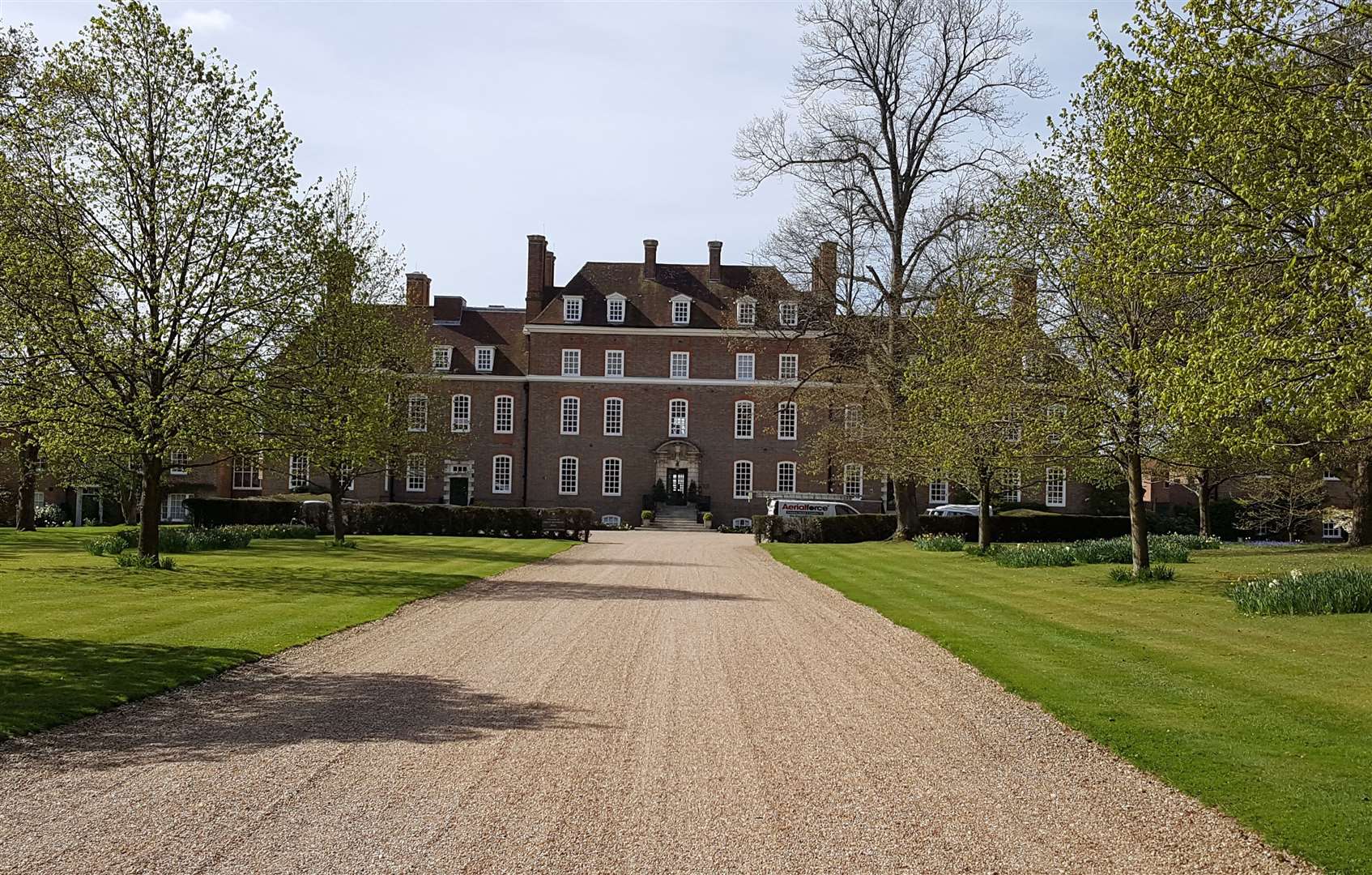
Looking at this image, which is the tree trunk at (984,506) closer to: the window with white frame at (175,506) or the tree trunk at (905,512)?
the tree trunk at (905,512)

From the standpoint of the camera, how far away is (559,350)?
55625 millimetres

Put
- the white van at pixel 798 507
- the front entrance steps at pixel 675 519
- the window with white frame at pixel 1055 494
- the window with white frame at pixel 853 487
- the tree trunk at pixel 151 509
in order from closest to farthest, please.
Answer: the tree trunk at pixel 151 509
the white van at pixel 798 507
the front entrance steps at pixel 675 519
the window with white frame at pixel 1055 494
the window with white frame at pixel 853 487

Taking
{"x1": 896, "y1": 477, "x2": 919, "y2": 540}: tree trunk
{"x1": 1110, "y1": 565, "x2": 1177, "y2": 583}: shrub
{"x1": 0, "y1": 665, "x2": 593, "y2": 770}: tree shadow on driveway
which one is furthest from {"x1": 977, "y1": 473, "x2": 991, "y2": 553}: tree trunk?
{"x1": 0, "y1": 665, "x2": 593, "y2": 770}: tree shadow on driveway

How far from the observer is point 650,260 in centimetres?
5722

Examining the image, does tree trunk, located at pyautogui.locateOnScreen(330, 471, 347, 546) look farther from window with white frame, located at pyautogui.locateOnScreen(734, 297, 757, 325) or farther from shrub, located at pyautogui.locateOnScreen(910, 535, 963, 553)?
window with white frame, located at pyautogui.locateOnScreen(734, 297, 757, 325)

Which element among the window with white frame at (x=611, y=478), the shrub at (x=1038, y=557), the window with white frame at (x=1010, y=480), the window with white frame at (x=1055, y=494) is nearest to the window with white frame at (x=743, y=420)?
the window with white frame at (x=611, y=478)

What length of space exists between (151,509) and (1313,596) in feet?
62.2

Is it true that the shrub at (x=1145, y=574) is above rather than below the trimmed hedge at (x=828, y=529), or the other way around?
below

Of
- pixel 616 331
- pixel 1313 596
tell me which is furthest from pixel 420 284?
pixel 1313 596

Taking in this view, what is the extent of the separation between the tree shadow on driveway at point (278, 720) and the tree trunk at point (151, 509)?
11.7 meters

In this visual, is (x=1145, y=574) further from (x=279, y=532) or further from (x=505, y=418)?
(x=505, y=418)

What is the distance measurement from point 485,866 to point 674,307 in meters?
51.0

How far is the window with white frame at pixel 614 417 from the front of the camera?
55.5 meters

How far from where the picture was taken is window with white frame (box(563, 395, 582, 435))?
5556 cm
